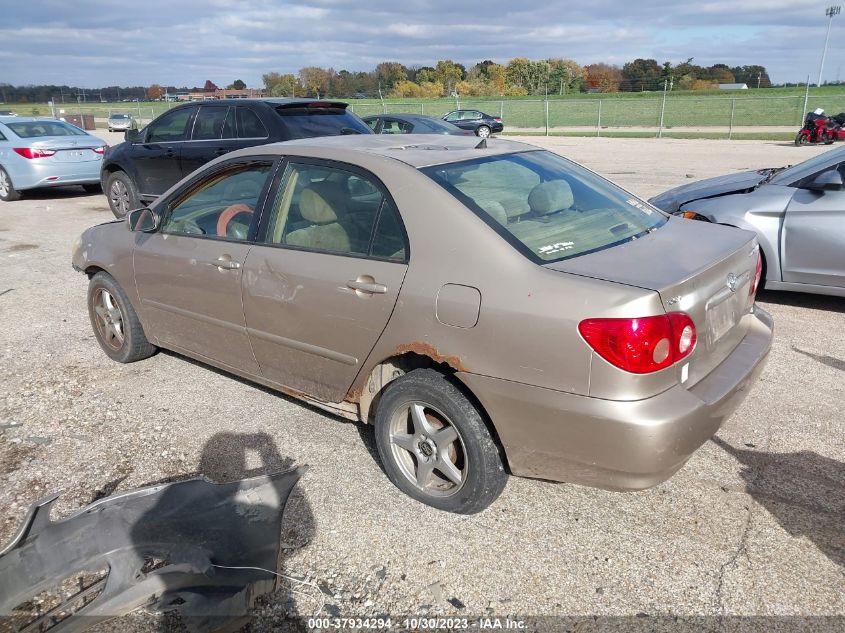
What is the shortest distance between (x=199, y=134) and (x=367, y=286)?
7096 millimetres

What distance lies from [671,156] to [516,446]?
19.5m

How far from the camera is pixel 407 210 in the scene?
3139mm

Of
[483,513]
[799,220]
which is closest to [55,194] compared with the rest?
[799,220]

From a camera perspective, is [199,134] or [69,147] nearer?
[199,134]

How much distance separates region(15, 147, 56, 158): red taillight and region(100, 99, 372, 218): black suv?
2419 millimetres

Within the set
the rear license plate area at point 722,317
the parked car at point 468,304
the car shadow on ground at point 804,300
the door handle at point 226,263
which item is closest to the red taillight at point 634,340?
the parked car at point 468,304

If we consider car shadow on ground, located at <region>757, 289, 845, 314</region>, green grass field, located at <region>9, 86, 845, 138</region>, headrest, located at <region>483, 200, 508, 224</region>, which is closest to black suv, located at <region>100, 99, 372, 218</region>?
car shadow on ground, located at <region>757, 289, 845, 314</region>

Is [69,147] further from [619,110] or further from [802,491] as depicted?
[619,110]

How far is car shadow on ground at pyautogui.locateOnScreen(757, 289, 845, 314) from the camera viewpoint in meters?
5.90

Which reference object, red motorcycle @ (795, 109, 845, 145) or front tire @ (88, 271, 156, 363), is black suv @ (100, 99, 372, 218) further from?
red motorcycle @ (795, 109, 845, 145)

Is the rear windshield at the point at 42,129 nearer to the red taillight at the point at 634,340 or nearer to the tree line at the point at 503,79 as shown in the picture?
the red taillight at the point at 634,340

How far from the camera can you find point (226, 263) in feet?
12.5

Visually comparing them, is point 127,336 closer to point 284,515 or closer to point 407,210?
point 284,515

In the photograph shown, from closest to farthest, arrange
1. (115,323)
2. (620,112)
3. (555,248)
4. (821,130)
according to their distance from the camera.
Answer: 1. (555,248)
2. (115,323)
3. (821,130)
4. (620,112)
